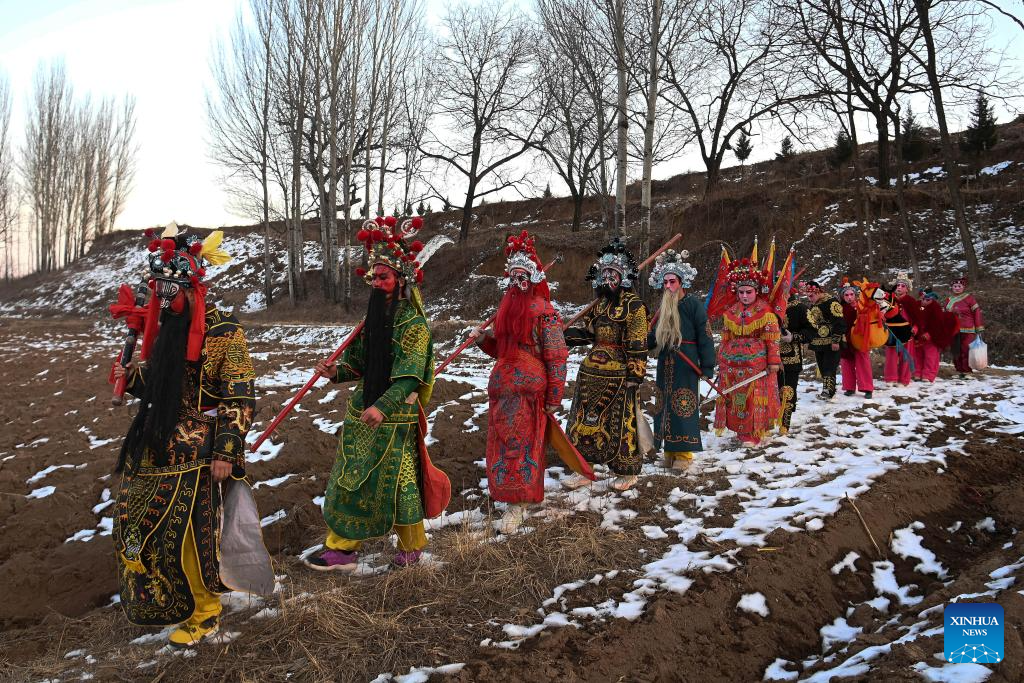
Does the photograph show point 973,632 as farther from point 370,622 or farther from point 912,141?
point 912,141

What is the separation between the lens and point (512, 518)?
4621mm

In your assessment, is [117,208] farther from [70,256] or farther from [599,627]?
[599,627]

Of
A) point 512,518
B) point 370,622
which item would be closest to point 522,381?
point 512,518

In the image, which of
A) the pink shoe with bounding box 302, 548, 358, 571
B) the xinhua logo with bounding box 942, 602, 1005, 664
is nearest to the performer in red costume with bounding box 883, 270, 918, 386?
the xinhua logo with bounding box 942, 602, 1005, 664

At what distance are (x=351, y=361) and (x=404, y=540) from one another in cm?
121

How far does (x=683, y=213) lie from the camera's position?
23.4m

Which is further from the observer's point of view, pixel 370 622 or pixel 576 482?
pixel 576 482

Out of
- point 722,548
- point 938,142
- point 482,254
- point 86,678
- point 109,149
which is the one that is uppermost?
point 109,149

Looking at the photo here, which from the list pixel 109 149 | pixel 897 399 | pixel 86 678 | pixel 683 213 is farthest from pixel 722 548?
pixel 109 149

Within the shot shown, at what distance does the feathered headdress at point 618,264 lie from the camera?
5.43m

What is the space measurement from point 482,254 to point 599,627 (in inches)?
877

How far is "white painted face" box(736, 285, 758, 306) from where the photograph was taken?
673cm

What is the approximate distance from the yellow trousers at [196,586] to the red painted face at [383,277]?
1.71 metres

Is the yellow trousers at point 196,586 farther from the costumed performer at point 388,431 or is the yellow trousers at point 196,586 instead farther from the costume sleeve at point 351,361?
the costume sleeve at point 351,361
